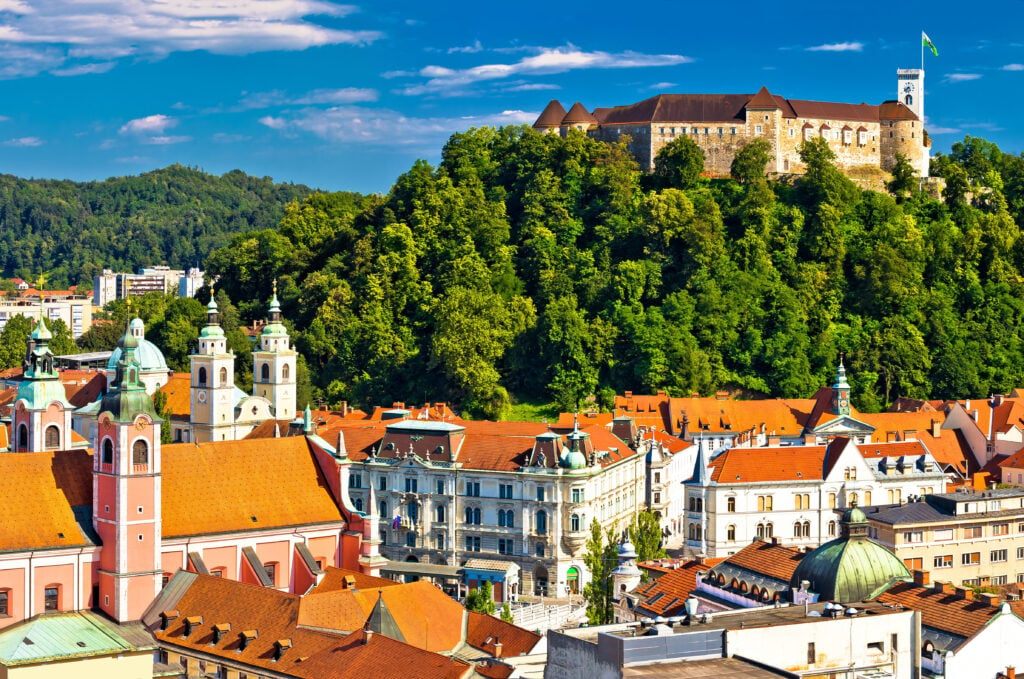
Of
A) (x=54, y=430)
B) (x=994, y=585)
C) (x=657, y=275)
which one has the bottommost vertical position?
(x=994, y=585)

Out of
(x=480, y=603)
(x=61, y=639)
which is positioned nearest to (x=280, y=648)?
(x=61, y=639)

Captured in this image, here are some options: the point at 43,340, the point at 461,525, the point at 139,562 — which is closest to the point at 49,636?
the point at 139,562

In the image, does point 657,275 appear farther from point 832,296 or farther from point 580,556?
point 580,556

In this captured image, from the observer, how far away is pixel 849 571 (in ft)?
165

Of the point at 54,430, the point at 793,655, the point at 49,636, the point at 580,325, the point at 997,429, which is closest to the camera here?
the point at 793,655

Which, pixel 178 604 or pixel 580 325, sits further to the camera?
pixel 580 325

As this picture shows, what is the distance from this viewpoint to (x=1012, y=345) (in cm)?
12369

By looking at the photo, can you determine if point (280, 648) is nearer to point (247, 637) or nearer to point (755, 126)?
point (247, 637)

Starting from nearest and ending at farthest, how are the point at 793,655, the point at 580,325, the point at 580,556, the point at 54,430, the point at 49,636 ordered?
the point at 793,655
the point at 49,636
the point at 54,430
the point at 580,556
the point at 580,325

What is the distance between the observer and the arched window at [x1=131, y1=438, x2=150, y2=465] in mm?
59906

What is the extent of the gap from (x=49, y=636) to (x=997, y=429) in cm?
6517

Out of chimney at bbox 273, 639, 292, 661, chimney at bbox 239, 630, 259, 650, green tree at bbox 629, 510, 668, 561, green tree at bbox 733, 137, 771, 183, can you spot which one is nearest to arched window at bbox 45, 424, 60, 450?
chimney at bbox 239, 630, 259, 650

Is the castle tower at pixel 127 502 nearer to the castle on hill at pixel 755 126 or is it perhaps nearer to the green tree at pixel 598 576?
the green tree at pixel 598 576

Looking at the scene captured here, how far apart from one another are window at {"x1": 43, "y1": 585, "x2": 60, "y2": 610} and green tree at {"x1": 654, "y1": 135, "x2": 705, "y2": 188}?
77325mm
